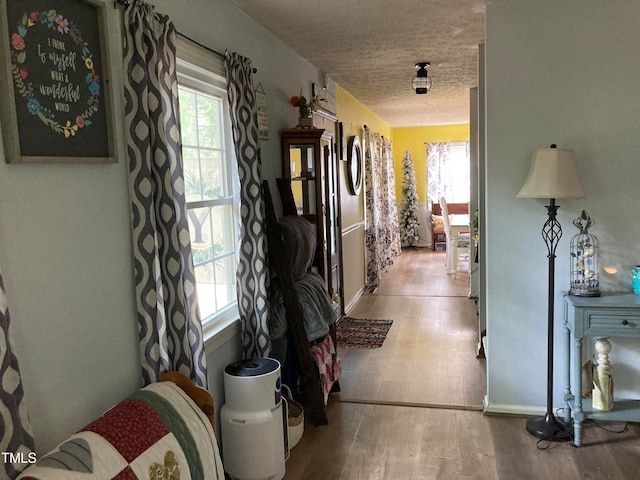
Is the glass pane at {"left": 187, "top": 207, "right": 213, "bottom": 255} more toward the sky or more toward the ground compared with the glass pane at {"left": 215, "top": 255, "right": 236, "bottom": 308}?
more toward the sky

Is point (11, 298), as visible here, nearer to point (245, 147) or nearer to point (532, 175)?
point (245, 147)

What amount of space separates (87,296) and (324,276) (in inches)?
82.1

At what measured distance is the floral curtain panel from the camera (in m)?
6.97

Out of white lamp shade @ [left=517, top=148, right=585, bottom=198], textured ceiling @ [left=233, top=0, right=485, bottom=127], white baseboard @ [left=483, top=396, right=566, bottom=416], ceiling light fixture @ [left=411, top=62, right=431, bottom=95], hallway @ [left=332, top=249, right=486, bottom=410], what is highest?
textured ceiling @ [left=233, top=0, right=485, bottom=127]

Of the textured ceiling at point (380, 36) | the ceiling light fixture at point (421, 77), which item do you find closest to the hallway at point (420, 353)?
the ceiling light fixture at point (421, 77)

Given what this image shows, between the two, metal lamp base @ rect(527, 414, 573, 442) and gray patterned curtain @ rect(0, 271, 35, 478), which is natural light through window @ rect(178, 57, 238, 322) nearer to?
gray patterned curtain @ rect(0, 271, 35, 478)

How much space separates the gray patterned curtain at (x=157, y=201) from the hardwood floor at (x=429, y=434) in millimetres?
1026

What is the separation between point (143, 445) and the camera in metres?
1.64

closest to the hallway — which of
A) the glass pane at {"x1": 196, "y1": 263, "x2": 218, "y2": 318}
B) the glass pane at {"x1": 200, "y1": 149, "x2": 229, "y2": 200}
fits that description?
the glass pane at {"x1": 196, "y1": 263, "x2": 218, "y2": 318}

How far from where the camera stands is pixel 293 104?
144 inches

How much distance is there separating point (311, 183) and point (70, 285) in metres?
2.25

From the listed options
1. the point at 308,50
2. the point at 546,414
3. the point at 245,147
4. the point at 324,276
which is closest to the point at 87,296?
the point at 245,147

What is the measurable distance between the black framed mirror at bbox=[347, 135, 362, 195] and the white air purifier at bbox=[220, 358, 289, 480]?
3.85 m

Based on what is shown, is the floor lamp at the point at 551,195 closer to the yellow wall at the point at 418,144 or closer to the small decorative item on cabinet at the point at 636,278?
the small decorative item on cabinet at the point at 636,278
